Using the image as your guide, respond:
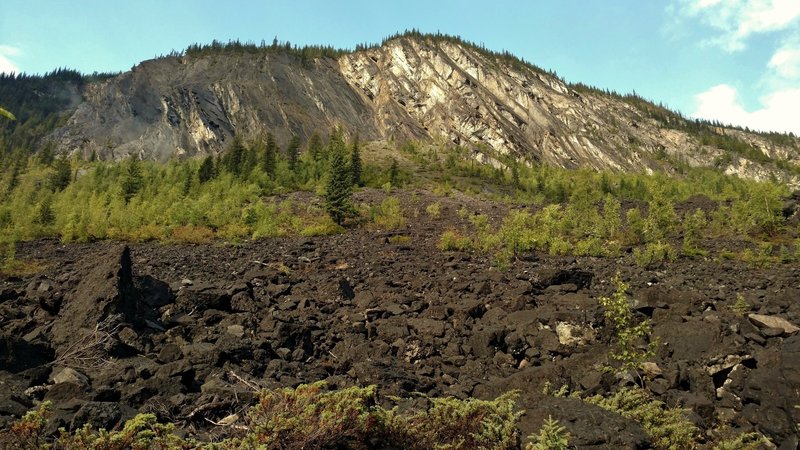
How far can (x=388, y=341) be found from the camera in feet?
34.1

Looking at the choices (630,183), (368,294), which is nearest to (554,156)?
(630,183)

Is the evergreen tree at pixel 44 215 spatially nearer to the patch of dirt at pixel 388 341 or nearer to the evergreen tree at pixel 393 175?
the patch of dirt at pixel 388 341

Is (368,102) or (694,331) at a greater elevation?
(368,102)

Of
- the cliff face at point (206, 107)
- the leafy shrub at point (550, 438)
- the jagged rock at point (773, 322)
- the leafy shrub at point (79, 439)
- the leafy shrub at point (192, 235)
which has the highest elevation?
the cliff face at point (206, 107)

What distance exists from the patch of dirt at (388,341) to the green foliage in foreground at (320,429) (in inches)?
19.6

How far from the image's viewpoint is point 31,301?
10891 mm

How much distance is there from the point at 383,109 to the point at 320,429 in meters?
91.3

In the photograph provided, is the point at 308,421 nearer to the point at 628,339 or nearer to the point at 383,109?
the point at 628,339

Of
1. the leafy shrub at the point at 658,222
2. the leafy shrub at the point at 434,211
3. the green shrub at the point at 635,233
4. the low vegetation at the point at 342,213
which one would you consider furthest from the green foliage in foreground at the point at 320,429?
the leafy shrub at the point at 434,211

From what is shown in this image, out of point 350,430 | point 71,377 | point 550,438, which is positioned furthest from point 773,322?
point 71,377

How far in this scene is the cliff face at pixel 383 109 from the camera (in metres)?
78.6

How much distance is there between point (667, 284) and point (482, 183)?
45.0m

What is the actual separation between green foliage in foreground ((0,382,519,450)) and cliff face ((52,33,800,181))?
7560 cm

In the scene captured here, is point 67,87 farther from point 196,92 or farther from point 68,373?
point 68,373
